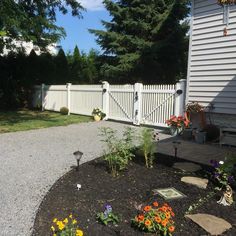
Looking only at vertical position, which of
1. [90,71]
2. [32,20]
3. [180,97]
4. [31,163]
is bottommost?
[31,163]

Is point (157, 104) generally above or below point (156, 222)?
above

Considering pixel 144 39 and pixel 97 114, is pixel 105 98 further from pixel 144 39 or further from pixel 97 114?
pixel 144 39

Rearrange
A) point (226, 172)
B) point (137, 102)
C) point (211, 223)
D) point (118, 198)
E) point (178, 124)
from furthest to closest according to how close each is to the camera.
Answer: point (137, 102), point (178, 124), point (226, 172), point (118, 198), point (211, 223)

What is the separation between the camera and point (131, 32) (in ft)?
63.5

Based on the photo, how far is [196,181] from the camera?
15.8 feet

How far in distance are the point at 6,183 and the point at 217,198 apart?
120 inches

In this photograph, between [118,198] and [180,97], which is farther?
[180,97]

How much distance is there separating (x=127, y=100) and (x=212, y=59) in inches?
156

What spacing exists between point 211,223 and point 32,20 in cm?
1072

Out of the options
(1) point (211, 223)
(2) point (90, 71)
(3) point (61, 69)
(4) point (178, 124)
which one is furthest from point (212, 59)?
(2) point (90, 71)

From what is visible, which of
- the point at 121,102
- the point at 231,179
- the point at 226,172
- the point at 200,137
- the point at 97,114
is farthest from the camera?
the point at 97,114

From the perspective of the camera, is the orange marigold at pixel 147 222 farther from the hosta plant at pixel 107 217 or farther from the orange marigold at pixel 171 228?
the hosta plant at pixel 107 217

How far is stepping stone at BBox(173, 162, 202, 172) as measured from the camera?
5514 millimetres

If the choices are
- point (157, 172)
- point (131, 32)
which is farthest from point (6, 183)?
point (131, 32)
